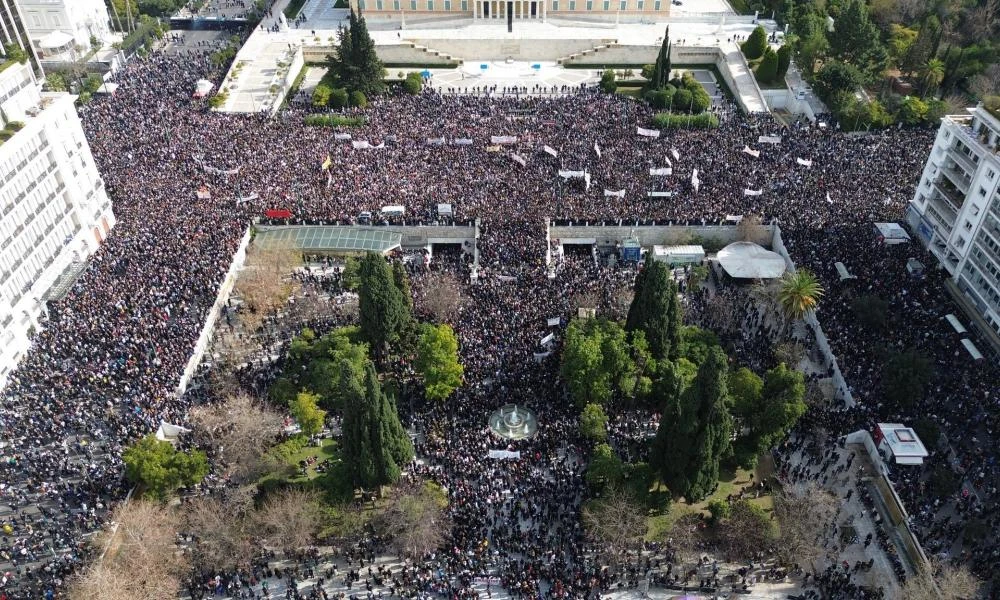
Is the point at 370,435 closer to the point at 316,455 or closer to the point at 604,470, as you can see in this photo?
the point at 316,455

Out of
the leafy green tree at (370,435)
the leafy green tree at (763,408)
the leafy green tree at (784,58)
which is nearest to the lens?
the leafy green tree at (370,435)

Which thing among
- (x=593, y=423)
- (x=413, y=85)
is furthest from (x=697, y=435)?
(x=413, y=85)

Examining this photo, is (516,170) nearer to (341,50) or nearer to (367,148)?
(367,148)

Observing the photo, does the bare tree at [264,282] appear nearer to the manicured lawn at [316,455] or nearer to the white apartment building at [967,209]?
the manicured lawn at [316,455]

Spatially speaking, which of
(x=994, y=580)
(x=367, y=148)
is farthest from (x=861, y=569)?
(x=367, y=148)

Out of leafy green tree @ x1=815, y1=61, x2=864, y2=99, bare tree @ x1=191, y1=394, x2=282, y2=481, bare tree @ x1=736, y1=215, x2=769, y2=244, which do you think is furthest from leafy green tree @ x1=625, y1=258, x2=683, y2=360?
leafy green tree @ x1=815, y1=61, x2=864, y2=99

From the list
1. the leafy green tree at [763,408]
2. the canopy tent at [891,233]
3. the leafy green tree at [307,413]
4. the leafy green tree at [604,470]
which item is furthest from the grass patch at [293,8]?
the leafy green tree at [763,408]
